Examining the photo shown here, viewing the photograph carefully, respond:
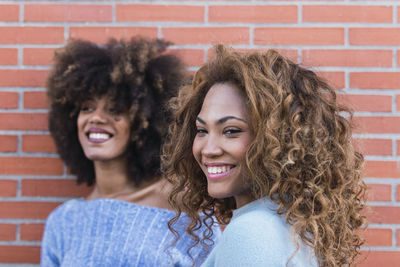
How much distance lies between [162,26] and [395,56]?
1.30 m

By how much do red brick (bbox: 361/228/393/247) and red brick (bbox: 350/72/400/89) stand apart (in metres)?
0.78

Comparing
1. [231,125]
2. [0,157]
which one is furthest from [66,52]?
[231,125]

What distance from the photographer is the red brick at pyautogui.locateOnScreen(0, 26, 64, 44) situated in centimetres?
307

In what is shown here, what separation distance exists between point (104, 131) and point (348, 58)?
1385 millimetres

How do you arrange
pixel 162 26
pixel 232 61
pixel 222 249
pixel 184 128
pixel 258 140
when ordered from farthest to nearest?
pixel 162 26 → pixel 184 128 → pixel 232 61 → pixel 258 140 → pixel 222 249

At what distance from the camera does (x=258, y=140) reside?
6.30 feet

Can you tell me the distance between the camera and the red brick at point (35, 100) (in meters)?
3.09

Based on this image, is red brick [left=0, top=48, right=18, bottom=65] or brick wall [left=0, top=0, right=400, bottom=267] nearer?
brick wall [left=0, top=0, right=400, bottom=267]

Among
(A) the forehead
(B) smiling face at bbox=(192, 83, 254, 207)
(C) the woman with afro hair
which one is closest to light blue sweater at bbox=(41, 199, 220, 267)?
(C) the woman with afro hair

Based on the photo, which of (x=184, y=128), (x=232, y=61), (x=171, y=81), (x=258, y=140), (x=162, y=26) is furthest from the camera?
(x=162, y=26)

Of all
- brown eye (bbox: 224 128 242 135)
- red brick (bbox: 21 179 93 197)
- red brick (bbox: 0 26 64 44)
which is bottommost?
red brick (bbox: 21 179 93 197)

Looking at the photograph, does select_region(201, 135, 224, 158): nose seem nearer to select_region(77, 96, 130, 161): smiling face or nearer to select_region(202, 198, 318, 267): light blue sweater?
select_region(202, 198, 318, 267): light blue sweater

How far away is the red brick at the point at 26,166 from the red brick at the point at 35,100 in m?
0.30

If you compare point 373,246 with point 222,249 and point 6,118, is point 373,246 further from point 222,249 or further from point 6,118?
point 6,118
